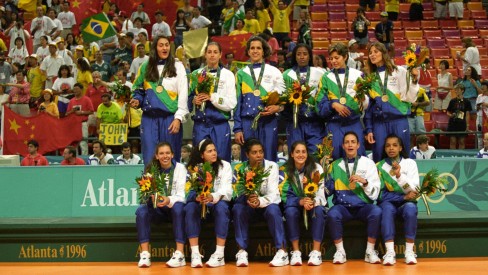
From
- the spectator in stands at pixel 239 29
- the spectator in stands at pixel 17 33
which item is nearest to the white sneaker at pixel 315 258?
the spectator in stands at pixel 239 29

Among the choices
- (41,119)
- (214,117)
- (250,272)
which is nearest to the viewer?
(250,272)

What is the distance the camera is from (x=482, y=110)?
18094mm

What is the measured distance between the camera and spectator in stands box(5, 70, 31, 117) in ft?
60.5

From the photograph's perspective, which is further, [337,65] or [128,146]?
[128,146]

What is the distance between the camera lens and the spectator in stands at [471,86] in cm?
1917

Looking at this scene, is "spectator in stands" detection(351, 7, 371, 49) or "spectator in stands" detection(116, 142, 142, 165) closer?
"spectator in stands" detection(116, 142, 142, 165)

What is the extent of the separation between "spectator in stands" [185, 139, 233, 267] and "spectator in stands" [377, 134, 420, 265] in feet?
5.43

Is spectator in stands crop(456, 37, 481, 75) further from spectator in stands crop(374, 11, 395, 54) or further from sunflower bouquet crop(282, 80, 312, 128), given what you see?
sunflower bouquet crop(282, 80, 312, 128)

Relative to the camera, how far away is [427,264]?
420 inches

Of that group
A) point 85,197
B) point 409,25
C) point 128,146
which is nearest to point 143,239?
point 85,197

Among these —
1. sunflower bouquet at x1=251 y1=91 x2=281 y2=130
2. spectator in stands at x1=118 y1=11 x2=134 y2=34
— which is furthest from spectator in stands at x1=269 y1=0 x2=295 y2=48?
sunflower bouquet at x1=251 y1=91 x2=281 y2=130

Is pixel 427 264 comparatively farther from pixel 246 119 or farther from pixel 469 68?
pixel 469 68

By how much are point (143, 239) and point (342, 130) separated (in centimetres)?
254

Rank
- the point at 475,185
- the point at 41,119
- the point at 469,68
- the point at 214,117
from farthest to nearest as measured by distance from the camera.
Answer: the point at 469,68 → the point at 41,119 → the point at 475,185 → the point at 214,117
